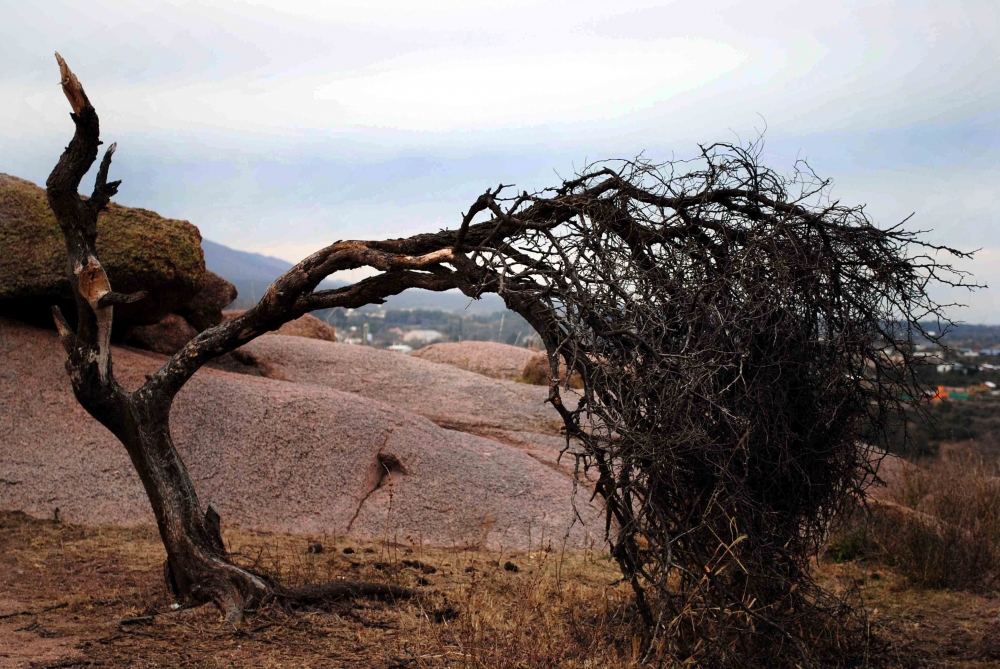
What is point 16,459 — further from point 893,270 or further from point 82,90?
point 893,270

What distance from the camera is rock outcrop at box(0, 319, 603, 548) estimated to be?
8461mm

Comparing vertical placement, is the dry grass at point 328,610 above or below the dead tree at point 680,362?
below

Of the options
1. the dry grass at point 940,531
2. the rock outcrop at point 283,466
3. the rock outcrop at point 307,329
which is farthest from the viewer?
the rock outcrop at point 307,329

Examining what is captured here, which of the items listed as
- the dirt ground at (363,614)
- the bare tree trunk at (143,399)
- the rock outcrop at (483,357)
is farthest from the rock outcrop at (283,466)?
the rock outcrop at (483,357)

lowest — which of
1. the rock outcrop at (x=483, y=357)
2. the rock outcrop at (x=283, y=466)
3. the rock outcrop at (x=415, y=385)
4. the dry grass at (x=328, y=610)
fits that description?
the dry grass at (x=328, y=610)

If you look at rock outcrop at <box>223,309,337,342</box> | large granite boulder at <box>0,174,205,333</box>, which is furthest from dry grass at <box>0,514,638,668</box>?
rock outcrop at <box>223,309,337,342</box>

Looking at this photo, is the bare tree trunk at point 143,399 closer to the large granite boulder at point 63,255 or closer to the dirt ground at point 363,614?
the dirt ground at point 363,614

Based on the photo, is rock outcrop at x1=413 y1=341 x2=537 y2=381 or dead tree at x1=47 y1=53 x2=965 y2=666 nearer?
dead tree at x1=47 y1=53 x2=965 y2=666

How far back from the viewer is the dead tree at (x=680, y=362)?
4.84m

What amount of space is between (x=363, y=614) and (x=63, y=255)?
5.12 m

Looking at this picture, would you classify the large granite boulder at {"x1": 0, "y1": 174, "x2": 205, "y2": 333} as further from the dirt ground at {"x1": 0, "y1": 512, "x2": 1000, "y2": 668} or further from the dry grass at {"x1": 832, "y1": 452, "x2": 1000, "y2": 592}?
the dry grass at {"x1": 832, "y1": 452, "x2": 1000, "y2": 592}

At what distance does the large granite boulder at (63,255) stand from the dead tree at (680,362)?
2.41 meters

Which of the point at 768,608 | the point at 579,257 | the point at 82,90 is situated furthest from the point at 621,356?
the point at 82,90

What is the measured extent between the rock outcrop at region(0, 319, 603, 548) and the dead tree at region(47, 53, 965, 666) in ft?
6.50
